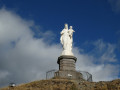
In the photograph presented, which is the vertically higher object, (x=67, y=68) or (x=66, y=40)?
(x=66, y=40)

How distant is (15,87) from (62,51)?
343 inches

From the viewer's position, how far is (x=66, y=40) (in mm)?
26922

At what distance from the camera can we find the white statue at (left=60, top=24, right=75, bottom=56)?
26188 millimetres

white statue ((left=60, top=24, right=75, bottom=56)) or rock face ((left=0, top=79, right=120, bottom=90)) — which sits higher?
white statue ((left=60, top=24, right=75, bottom=56))

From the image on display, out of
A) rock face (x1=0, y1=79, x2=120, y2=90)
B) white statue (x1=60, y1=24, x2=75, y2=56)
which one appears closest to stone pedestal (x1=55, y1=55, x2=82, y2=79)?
white statue (x1=60, y1=24, x2=75, y2=56)

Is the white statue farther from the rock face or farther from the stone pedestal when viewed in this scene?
the rock face

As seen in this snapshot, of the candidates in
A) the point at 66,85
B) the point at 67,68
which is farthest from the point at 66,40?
the point at 66,85

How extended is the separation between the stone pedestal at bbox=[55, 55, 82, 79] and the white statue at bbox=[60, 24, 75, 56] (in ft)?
2.92

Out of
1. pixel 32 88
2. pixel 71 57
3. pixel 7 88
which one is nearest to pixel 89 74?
pixel 71 57

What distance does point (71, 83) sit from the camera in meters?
19.9

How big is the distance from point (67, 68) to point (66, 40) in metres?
4.11

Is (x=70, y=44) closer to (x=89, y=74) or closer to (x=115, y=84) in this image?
(x=89, y=74)

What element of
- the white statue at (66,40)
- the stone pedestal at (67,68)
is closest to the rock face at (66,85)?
the stone pedestal at (67,68)

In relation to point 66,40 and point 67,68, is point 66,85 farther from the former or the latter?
point 66,40
